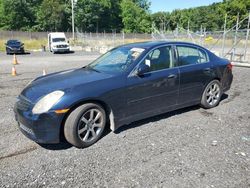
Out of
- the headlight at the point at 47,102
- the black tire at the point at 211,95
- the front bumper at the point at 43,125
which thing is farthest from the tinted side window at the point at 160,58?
the front bumper at the point at 43,125

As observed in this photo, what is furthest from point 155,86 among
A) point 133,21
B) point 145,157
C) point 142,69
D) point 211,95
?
point 133,21

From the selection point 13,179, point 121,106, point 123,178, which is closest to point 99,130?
point 121,106

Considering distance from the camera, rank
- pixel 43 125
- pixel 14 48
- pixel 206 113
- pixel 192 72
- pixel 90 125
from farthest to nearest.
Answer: pixel 14 48
pixel 206 113
pixel 192 72
pixel 90 125
pixel 43 125

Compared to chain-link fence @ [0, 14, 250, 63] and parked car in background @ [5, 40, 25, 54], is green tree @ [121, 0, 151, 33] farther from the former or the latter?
parked car in background @ [5, 40, 25, 54]

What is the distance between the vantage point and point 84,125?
4.13m

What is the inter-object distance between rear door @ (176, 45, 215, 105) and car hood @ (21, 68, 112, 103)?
1700mm

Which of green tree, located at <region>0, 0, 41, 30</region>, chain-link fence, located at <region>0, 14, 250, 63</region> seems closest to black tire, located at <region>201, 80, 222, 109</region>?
chain-link fence, located at <region>0, 14, 250, 63</region>

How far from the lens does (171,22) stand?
100500mm

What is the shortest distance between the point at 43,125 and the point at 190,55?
3.46 meters

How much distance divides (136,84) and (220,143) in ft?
5.69

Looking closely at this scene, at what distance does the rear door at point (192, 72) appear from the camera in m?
5.28

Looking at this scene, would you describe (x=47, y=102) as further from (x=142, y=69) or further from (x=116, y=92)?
(x=142, y=69)

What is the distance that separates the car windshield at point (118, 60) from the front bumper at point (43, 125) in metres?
1.44

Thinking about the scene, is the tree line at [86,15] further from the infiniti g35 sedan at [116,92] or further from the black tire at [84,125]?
the black tire at [84,125]
